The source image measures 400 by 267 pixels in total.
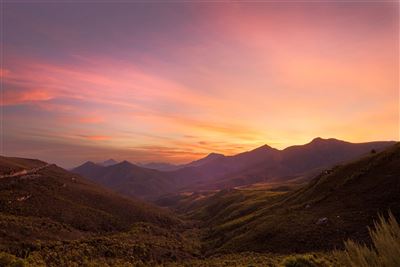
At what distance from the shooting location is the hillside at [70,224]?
164 ft

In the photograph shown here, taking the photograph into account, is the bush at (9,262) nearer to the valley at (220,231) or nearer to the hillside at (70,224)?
the valley at (220,231)

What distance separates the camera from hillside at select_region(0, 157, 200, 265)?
4997cm

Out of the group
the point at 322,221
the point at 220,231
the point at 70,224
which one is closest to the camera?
the point at 322,221

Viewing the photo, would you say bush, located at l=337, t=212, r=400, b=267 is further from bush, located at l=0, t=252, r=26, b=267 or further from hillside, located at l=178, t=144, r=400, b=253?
hillside, located at l=178, t=144, r=400, b=253

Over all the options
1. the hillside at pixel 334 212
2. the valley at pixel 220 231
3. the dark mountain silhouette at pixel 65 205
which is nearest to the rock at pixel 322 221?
the hillside at pixel 334 212

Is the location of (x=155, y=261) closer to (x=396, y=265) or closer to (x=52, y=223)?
(x=52, y=223)

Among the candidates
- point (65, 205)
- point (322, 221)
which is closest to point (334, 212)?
point (322, 221)

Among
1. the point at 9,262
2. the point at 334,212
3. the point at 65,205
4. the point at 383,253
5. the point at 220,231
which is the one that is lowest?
the point at 220,231

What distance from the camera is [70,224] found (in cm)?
7069

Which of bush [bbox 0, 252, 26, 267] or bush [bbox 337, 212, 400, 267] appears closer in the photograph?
bush [bbox 337, 212, 400, 267]

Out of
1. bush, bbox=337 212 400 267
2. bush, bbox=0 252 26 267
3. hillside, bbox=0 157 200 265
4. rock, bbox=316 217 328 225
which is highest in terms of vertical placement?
bush, bbox=337 212 400 267

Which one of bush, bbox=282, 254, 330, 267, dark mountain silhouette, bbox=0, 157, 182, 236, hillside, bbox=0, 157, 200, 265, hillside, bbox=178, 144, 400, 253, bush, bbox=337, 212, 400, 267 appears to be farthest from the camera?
dark mountain silhouette, bbox=0, 157, 182, 236

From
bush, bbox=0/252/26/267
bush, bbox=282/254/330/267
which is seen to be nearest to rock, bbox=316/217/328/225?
bush, bbox=282/254/330/267

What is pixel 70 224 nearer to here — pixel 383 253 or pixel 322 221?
pixel 322 221
